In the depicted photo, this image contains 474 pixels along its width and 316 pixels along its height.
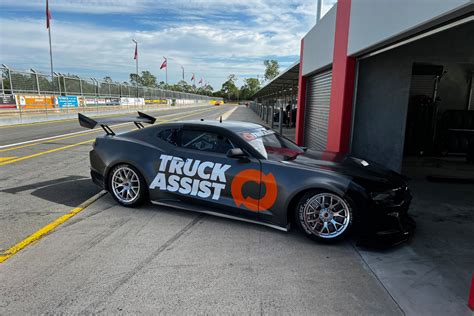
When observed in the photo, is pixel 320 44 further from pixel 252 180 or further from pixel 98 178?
pixel 98 178

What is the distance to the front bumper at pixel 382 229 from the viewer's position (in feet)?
12.0

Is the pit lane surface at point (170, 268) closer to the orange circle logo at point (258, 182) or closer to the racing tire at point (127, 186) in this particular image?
the racing tire at point (127, 186)

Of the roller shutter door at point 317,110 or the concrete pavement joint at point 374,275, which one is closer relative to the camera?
the concrete pavement joint at point 374,275

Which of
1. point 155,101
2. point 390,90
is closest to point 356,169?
point 390,90

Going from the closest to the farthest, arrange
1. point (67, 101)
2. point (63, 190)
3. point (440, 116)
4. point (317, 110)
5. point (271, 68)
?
1. point (63, 190)
2. point (440, 116)
3. point (317, 110)
4. point (67, 101)
5. point (271, 68)

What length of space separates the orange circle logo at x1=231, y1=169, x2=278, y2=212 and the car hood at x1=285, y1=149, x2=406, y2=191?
35cm

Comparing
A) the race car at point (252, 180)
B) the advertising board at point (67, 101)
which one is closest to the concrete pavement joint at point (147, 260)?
the race car at point (252, 180)

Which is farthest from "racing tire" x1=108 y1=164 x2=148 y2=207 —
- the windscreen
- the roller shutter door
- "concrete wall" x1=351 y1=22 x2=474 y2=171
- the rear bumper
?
the roller shutter door

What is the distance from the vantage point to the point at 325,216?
3.76 metres

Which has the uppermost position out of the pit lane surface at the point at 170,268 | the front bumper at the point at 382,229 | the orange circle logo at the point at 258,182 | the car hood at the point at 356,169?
the car hood at the point at 356,169

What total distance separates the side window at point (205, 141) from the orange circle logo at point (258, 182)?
49 cm

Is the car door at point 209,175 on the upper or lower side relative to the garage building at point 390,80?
lower

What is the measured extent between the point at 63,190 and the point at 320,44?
746 cm

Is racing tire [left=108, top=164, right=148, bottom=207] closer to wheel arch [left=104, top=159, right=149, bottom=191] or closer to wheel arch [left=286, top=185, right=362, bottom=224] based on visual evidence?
wheel arch [left=104, top=159, right=149, bottom=191]
